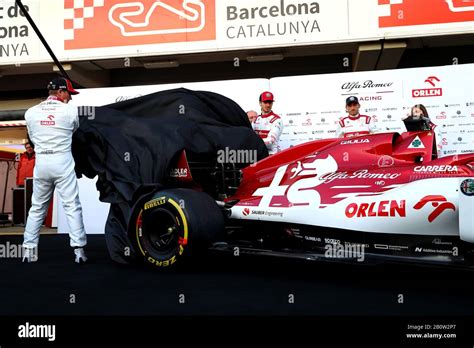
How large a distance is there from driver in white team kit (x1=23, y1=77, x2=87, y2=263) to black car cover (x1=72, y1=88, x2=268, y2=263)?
0.62 ft

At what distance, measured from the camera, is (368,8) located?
9.02m

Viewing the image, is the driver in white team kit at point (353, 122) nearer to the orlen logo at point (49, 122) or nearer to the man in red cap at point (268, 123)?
the man in red cap at point (268, 123)

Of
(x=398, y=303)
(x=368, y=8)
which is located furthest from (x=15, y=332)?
(x=368, y=8)

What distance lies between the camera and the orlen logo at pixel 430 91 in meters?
7.53

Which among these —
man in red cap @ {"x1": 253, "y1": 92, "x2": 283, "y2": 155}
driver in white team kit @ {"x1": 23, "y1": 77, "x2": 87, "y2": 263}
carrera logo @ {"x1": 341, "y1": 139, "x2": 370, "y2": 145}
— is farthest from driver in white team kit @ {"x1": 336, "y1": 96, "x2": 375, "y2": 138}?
driver in white team kit @ {"x1": 23, "y1": 77, "x2": 87, "y2": 263}

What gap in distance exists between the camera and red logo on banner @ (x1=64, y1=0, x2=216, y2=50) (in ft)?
31.0

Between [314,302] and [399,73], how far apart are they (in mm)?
5192

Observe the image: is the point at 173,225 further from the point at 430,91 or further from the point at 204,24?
the point at 204,24

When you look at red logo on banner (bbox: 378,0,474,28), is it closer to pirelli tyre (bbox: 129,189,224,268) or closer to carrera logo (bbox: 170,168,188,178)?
carrera logo (bbox: 170,168,188,178)

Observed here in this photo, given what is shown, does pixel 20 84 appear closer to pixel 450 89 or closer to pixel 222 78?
pixel 222 78

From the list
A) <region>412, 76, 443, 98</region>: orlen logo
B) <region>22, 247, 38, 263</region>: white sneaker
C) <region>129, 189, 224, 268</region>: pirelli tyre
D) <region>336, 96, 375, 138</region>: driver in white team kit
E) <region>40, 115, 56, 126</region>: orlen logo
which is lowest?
<region>22, 247, 38, 263</region>: white sneaker

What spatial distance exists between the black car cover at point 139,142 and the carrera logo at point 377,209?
5.07 feet

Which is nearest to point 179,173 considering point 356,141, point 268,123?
point 356,141

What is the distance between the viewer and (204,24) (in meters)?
9.46
